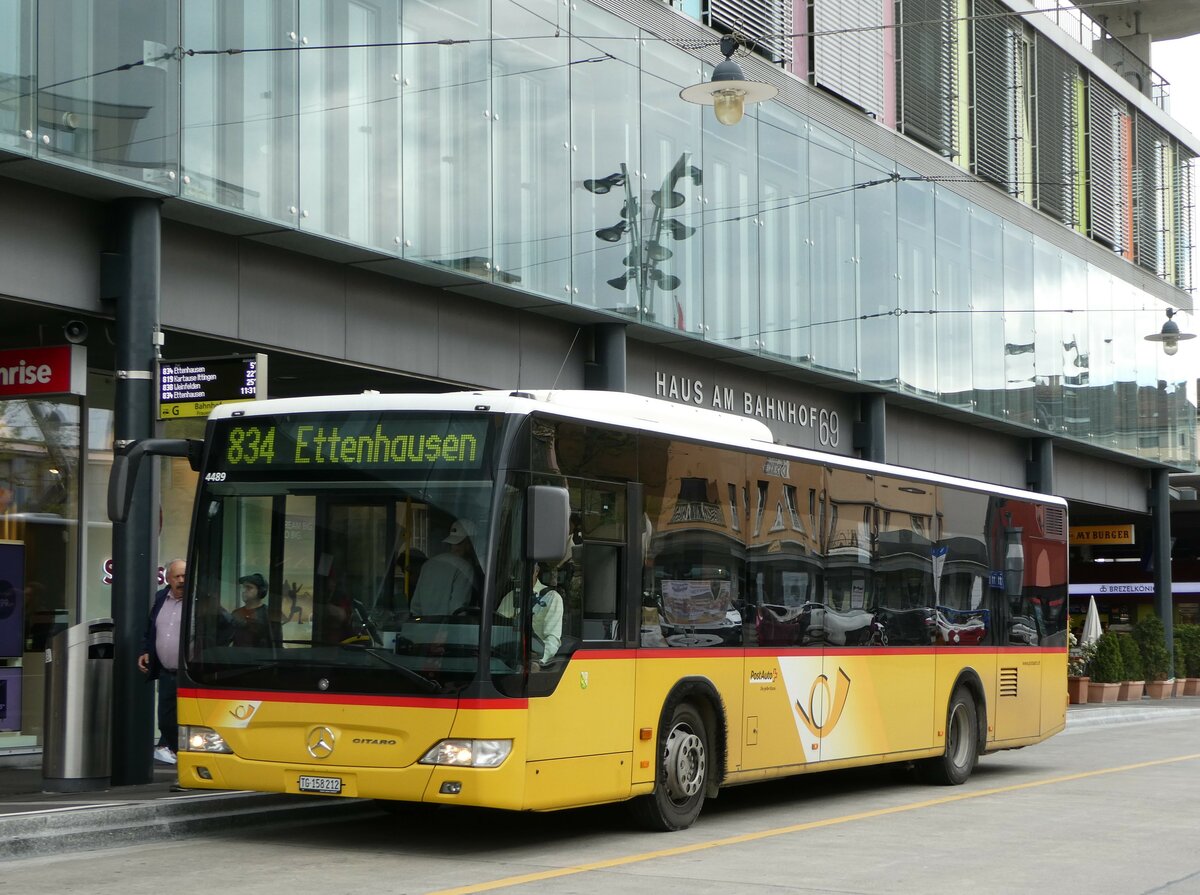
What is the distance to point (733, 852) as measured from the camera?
10531 mm

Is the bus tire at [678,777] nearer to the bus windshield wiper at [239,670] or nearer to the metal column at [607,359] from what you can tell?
the bus windshield wiper at [239,670]

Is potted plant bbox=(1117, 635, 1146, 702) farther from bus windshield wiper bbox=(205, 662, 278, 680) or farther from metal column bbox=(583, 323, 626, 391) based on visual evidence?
bus windshield wiper bbox=(205, 662, 278, 680)

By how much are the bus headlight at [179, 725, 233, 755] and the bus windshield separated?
0.34 m

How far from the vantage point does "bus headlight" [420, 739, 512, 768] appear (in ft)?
31.8

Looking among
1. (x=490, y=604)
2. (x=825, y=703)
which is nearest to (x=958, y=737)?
(x=825, y=703)

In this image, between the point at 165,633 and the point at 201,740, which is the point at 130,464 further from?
the point at 165,633

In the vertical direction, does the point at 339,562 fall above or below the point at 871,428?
below

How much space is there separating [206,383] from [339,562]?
3.91 metres

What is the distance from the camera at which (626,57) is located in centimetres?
2075

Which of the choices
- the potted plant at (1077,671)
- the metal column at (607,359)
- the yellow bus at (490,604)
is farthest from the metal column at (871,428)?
the yellow bus at (490,604)

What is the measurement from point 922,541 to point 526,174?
6537 mm

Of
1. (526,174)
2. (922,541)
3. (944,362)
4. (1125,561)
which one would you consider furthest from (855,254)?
(1125,561)

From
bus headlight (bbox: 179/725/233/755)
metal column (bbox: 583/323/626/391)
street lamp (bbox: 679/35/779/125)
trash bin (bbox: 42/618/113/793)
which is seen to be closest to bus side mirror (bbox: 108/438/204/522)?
bus headlight (bbox: 179/725/233/755)

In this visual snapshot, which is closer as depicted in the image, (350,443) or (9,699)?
(350,443)
